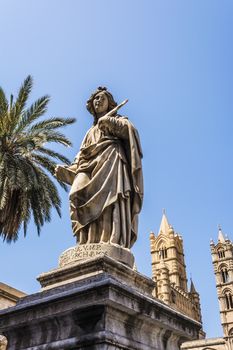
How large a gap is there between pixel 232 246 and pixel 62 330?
75.6m

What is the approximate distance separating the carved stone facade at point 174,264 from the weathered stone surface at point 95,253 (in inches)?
2898

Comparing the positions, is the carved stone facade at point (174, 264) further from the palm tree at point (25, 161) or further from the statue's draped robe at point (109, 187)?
the statue's draped robe at point (109, 187)

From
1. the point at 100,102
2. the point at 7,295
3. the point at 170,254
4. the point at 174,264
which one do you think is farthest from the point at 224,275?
the point at 100,102

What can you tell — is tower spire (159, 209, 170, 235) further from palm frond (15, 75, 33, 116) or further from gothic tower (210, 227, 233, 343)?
palm frond (15, 75, 33, 116)

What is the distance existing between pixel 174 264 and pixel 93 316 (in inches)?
3265

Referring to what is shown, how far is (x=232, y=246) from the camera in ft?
246

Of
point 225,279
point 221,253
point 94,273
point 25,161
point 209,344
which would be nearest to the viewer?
point 94,273

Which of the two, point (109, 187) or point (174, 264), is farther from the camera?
point (174, 264)

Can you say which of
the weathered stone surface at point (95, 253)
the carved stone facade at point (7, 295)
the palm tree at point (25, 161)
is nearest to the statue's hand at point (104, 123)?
the weathered stone surface at point (95, 253)

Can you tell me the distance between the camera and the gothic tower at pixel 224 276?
6681 centimetres

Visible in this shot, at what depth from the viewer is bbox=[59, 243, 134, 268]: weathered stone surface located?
4113mm

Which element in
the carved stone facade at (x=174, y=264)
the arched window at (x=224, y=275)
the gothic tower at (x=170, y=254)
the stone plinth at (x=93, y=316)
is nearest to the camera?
the stone plinth at (x=93, y=316)

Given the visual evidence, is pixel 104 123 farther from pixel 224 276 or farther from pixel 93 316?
pixel 224 276

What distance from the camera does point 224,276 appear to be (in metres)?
72.4
